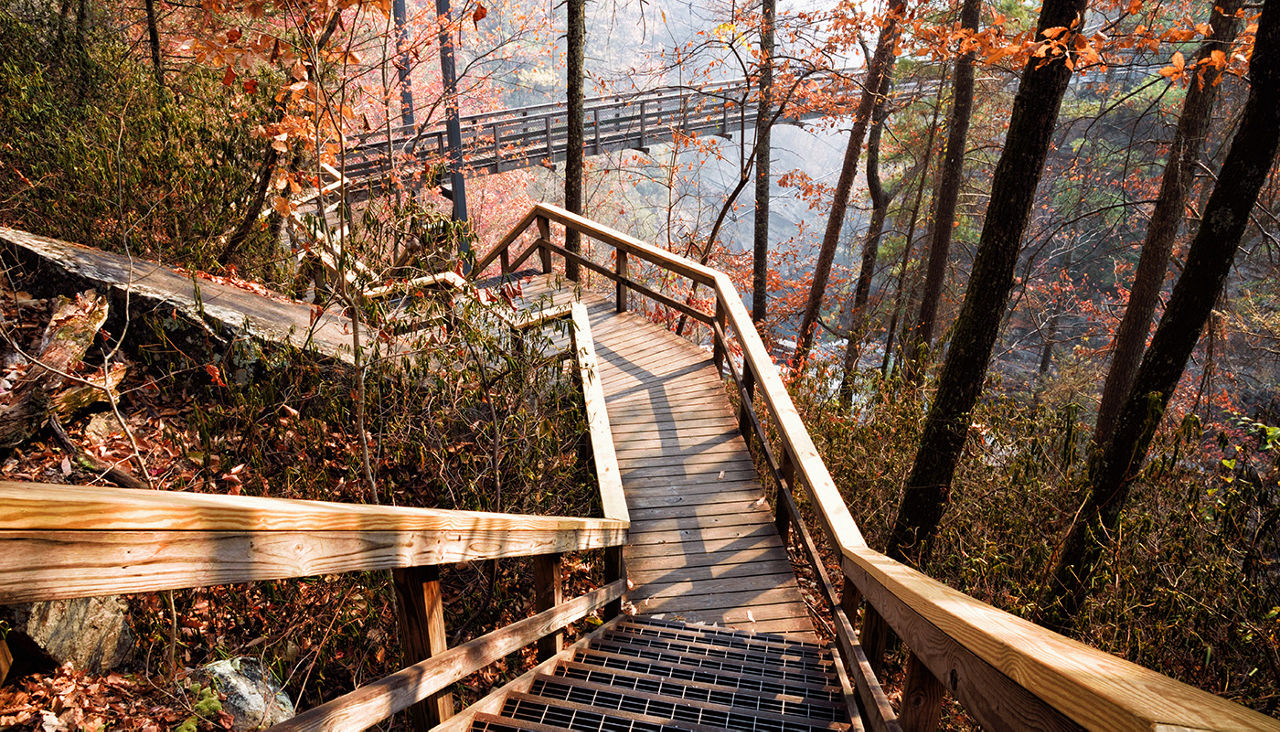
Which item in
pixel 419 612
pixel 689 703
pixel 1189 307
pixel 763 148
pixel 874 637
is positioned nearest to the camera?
pixel 419 612

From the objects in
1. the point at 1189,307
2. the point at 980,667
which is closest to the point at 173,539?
the point at 980,667

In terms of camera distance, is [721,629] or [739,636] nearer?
[739,636]

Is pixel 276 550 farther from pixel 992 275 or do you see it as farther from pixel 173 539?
pixel 992 275

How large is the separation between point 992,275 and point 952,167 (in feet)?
21.1

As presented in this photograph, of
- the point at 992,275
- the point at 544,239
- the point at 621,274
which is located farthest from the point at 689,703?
the point at 544,239

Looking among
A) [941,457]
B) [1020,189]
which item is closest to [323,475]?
[941,457]

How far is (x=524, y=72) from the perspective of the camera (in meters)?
50.1

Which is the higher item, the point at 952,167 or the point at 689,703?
the point at 952,167

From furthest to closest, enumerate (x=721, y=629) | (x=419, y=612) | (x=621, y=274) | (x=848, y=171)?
(x=848, y=171) < (x=621, y=274) < (x=721, y=629) < (x=419, y=612)

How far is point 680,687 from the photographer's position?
304 centimetres

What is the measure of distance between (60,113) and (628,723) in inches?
298

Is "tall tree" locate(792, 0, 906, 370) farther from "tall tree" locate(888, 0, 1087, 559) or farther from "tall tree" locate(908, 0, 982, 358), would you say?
"tall tree" locate(888, 0, 1087, 559)

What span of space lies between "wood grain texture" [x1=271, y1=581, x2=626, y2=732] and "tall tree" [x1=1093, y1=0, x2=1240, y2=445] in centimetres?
721

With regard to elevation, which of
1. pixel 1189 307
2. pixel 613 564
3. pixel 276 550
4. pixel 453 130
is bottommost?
pixel 613 564
